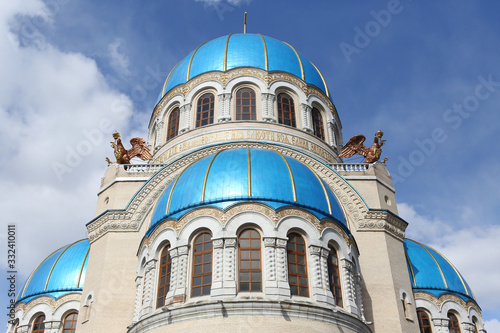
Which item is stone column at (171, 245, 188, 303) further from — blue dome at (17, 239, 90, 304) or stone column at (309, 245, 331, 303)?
blue dome at (17, 239, 90, 304)

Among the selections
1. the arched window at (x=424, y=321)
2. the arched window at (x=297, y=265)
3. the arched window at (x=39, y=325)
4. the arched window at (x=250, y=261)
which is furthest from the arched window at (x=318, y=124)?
the arched window at (x=39, y=325)

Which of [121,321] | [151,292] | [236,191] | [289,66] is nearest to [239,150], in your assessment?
[236,191]

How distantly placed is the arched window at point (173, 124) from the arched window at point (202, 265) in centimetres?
918

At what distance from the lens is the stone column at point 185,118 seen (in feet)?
73.6

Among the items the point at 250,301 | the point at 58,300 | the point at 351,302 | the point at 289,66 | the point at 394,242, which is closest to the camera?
the point at 250,301

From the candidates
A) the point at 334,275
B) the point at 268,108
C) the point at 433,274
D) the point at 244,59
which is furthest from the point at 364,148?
the point at 334,275

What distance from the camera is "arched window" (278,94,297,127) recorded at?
22.4 m

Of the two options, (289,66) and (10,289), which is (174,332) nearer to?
(10,289)

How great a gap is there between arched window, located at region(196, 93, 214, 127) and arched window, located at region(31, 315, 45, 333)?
389 inches

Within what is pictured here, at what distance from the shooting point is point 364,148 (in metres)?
21.5

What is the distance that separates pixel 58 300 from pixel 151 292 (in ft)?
26.1

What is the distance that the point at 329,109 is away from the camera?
24.5 m

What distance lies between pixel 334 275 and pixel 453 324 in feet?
25.0

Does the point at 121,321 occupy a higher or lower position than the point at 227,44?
lower
